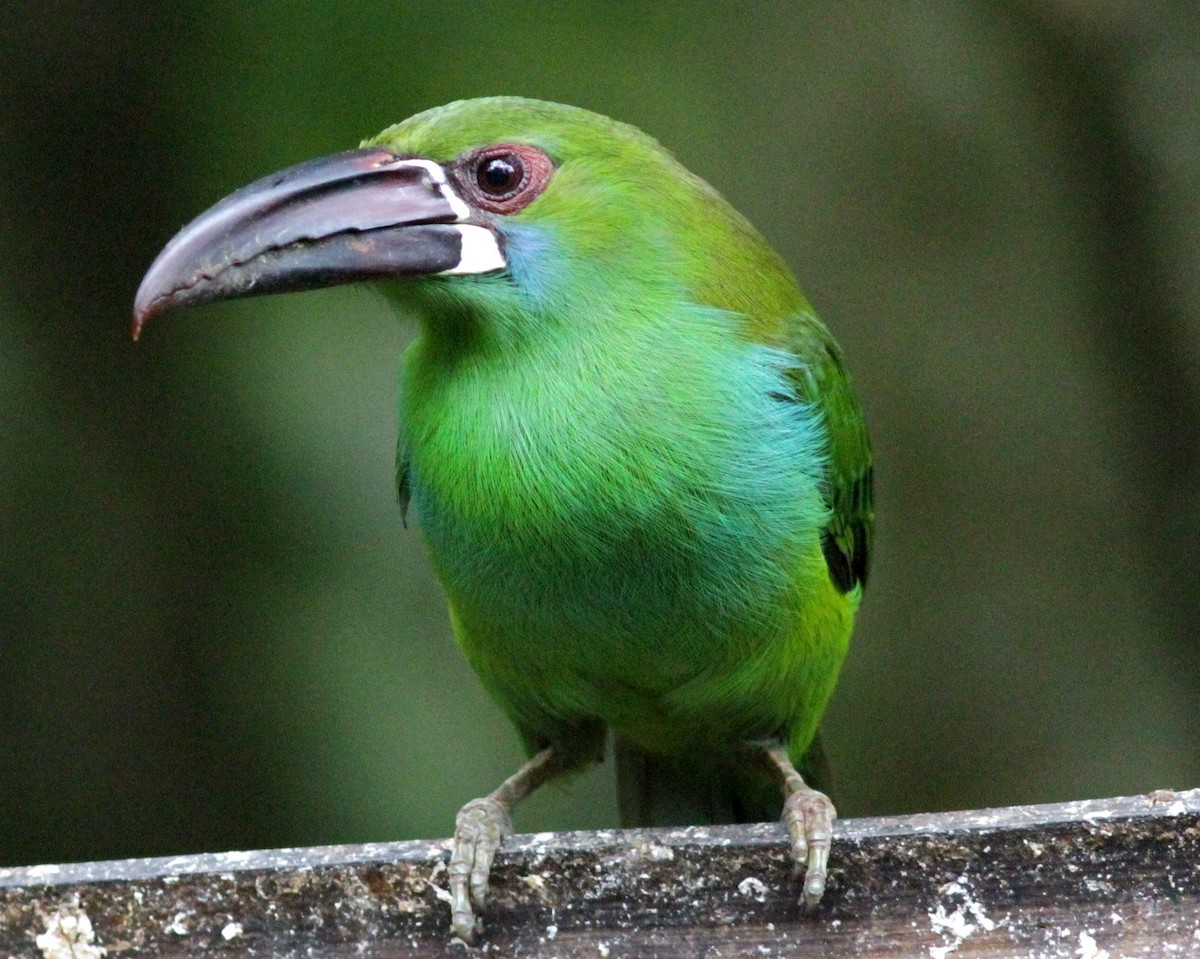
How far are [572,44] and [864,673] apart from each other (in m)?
2.12

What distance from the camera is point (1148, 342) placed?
5062 millimetres

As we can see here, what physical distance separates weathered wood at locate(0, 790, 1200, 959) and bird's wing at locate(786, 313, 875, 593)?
3.10 feet

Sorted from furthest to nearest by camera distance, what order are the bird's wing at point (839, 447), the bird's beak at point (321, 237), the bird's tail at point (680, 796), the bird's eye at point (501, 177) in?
the bird's tail at point (680, 796)
the bird's wing at point (839, 447)
the bird's eye at point (501, 177)
the bird's beak at point (321, 237)

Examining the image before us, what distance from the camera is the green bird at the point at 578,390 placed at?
282 centimetres

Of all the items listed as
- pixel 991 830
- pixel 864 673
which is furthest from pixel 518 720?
pixel 864 673

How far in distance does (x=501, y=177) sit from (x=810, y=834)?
1.20m

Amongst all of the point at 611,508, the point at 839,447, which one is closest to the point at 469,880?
the point at 611,508

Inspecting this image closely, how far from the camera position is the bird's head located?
277cm

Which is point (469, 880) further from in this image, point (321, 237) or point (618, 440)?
point (321, 237)

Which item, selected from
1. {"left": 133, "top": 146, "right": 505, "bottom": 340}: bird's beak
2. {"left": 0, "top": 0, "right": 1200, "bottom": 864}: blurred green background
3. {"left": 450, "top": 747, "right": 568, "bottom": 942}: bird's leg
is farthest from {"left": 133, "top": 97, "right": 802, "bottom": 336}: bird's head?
{"left": 0, "top": 0, "right": 1200, "bottom": 864}: blurred green background

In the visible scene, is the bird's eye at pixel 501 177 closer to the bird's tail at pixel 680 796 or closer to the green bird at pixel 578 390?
the green bird at pixel 578 390

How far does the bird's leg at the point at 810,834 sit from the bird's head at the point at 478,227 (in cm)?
84

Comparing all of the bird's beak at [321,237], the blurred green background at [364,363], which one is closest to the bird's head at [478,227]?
the bird's beak at [321,237]

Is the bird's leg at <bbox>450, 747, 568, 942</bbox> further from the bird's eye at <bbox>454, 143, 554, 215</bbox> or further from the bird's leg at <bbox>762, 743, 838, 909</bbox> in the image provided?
the bird's eye at <bbox>454, 143, 554, 215</bbox>
